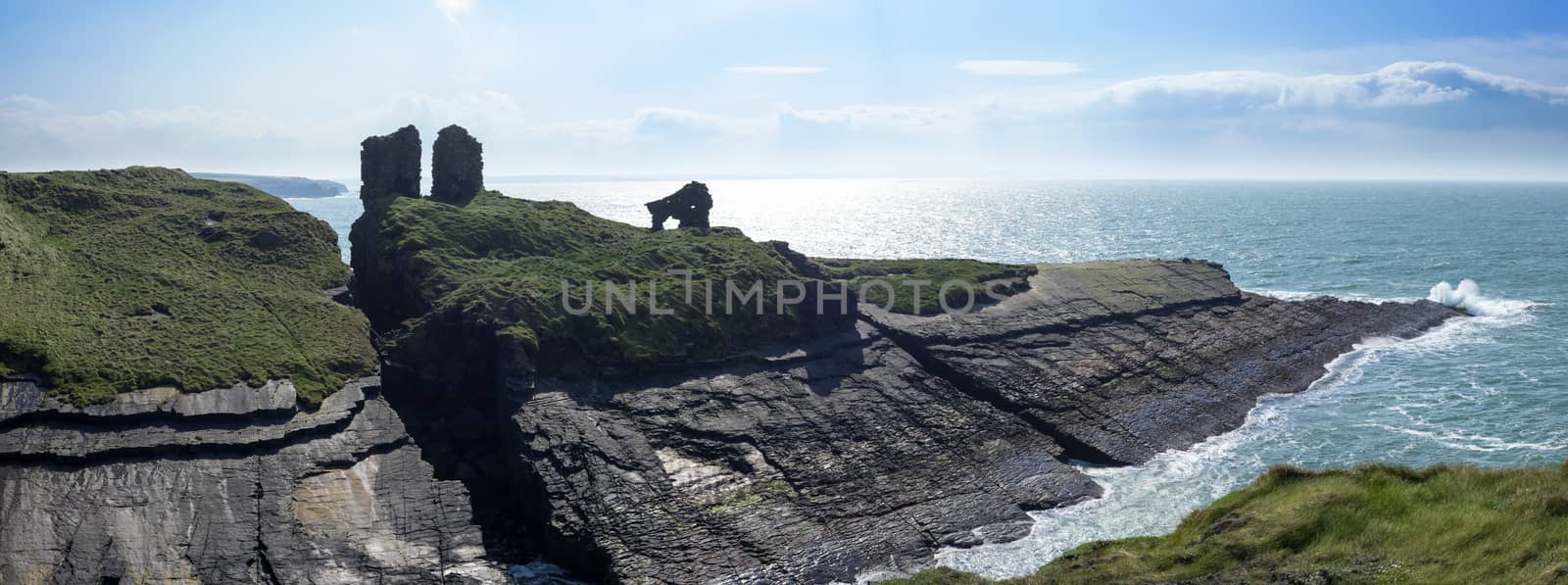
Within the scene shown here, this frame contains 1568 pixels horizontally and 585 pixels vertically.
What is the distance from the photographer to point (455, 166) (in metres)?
65.2

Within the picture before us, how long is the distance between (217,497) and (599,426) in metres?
14.3

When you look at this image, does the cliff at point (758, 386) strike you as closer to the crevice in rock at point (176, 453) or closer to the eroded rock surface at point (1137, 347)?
the eroded rock surface at point (1137, 347)

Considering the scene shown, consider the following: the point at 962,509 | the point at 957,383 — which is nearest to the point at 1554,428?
the point at 957,383

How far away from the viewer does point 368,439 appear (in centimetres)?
3762

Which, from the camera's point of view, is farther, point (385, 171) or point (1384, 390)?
point (385, 171)

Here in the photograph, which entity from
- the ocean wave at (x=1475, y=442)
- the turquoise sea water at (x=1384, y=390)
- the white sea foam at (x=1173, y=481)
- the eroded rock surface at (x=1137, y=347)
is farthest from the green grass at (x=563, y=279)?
the ocean wave at (x=1475, y=442)

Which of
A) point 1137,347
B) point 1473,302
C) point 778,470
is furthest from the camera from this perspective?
point 1473,302

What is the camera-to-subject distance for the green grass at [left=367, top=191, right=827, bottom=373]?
146 feet

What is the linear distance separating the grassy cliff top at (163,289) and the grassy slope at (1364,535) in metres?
33.3

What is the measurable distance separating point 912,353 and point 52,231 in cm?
4972

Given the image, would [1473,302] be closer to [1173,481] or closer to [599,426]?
[1173,481]

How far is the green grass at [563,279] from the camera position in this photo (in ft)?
146

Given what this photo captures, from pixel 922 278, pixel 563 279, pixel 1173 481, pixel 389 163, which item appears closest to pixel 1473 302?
pixel 922 278

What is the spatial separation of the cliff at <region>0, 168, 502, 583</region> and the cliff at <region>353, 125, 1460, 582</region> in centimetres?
348
